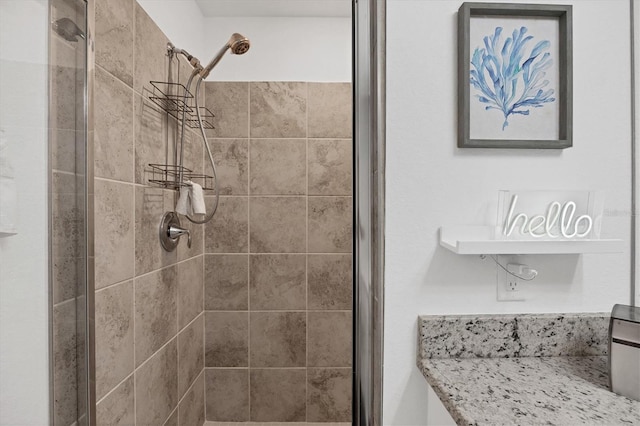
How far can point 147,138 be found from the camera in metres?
1.61

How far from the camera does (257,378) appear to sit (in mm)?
2469

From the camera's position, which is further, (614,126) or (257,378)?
(257,378)

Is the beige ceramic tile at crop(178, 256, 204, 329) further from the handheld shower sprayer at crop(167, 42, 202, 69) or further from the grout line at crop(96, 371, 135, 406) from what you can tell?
the handheld shower sprayer at crop(167, 42, 202, 69)

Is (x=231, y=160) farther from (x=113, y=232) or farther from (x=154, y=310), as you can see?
(x=113, y=232)

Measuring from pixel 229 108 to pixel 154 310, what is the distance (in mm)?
1320

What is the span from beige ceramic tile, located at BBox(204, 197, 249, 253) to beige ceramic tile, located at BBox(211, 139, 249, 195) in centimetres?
9

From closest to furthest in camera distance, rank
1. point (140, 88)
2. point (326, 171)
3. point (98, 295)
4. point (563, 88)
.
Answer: point (563, 88) < point (98, 295) < point (140, 88) < point (326, 171)

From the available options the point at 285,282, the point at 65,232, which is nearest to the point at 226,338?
the point at 285,282

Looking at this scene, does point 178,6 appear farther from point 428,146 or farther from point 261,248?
point 428,146

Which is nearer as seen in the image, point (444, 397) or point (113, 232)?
point (444, 397)

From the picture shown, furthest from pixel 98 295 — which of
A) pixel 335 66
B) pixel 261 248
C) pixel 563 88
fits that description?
pixel 335 66

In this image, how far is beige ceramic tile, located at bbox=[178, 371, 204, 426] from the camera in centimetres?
207
